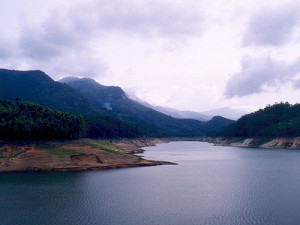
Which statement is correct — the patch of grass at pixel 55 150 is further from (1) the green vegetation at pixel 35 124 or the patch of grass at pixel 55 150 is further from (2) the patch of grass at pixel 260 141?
(2) the patch of grass at pixel 260 141

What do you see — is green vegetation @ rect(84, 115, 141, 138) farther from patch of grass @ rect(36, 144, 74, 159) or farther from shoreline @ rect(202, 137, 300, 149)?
patch of grass @ rect(36, 144, 74, 159)

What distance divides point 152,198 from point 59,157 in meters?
41.5

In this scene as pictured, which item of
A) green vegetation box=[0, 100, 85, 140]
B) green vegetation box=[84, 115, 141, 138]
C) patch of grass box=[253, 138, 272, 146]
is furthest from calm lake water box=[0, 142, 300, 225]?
green vegetation box=[84, 115, 141, 138]

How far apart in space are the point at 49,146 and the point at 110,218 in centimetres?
5352

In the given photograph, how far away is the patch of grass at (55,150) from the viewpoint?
261ft

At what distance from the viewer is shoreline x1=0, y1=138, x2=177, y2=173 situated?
242 ft

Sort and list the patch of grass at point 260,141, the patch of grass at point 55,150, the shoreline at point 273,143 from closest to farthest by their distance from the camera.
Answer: the patch of grass at point 55,150, the shoreline at point 273,143, the patch of grass at point 260,141

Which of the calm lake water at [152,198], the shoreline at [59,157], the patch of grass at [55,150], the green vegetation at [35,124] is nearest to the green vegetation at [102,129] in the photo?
the green vegetation at [35,124]

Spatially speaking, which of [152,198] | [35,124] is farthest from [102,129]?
[152,198]

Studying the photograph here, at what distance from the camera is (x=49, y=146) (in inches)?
3275

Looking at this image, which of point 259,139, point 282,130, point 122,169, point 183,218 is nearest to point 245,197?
point 183,218

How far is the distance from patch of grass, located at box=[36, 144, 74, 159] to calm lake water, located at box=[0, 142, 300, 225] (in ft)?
35.6

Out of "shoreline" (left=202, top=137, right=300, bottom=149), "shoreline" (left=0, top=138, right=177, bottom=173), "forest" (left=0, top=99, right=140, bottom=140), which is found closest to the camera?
"shoreline" (left=0, top=138, right=177, bottom=173)

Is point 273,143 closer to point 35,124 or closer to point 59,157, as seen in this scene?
point 59,157
